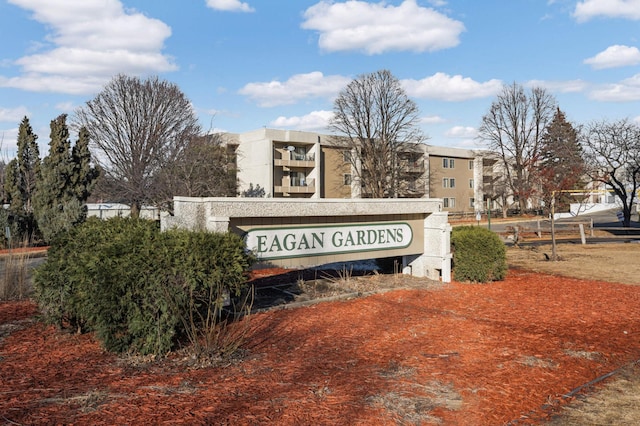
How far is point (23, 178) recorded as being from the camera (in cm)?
3098

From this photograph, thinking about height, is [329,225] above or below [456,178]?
below

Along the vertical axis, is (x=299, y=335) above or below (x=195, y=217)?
below

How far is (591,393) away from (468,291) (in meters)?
5.48

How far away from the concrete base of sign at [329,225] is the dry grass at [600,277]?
462 centimetres

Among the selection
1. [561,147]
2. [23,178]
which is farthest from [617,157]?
[23,178]

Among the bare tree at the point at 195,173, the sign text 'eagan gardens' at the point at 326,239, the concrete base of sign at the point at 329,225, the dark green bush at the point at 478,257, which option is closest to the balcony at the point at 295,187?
the bare tree at the point at 195,173

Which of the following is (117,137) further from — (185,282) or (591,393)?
(591,393)

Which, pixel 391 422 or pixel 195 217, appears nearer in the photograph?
pixel 391 422

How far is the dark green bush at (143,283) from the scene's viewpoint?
527 cm

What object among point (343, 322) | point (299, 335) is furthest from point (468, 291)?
point (299, 335)

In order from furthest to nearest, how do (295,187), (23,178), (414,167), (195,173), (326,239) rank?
(414,167) → (295,187) → (23,178) → (195,173) → (326,239)

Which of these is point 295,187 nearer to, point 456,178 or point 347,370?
point 456,178

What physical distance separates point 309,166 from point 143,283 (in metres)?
43.0

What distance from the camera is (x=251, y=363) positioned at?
5.23 meters
